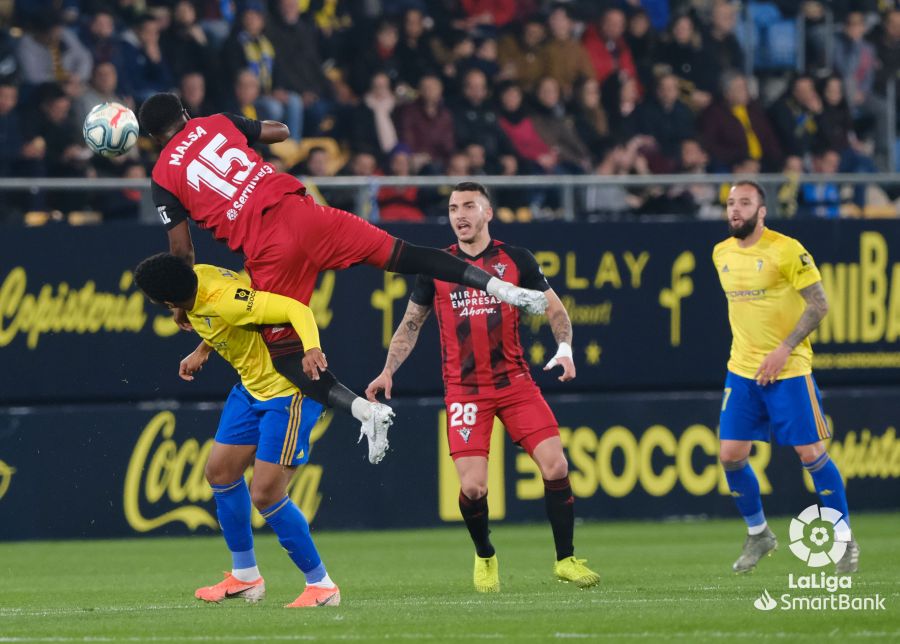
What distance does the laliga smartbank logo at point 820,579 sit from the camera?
28.0 ft

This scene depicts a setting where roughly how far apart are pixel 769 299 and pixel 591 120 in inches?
291

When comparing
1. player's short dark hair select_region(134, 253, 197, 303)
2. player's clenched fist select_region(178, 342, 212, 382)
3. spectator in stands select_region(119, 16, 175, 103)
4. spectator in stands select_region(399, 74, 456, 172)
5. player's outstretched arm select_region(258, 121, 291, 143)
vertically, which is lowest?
player's clenched fist select_region(178, 342, 212, 382)

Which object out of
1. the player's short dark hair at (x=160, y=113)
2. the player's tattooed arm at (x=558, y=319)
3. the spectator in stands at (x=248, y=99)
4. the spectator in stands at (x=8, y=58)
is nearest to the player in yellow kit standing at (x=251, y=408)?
the player's short dark hair at (x=160, y=113)

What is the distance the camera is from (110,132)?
9.98 meters

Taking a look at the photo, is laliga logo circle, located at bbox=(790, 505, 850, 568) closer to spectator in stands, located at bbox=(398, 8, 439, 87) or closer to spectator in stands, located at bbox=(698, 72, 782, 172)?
spectator in stands, located at bbox=(698, 72, 782, 172)

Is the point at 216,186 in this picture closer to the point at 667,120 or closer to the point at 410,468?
the point at 410,468


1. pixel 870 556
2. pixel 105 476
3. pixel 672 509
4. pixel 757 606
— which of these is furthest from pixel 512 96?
pixel 757 606

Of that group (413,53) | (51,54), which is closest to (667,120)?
(413,53)

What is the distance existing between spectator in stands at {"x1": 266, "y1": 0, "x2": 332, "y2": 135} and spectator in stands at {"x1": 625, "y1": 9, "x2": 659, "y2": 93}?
4104 millimetres

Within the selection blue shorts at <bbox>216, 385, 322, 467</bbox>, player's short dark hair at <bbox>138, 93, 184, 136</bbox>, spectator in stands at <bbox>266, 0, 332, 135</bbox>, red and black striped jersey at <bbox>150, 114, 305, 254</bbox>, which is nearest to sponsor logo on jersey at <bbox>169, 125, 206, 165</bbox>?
red and black striped jersey at <bbox>150, 114, 305, 254</bbox>

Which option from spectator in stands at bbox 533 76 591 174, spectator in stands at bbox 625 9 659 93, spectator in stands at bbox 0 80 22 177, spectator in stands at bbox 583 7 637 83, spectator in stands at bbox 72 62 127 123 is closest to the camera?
spectator in stands at bbox 0 80 22 177

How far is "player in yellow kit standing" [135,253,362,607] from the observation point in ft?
28.9

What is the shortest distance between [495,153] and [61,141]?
445 centimetres

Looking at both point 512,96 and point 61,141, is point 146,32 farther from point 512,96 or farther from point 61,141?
point 512,96
